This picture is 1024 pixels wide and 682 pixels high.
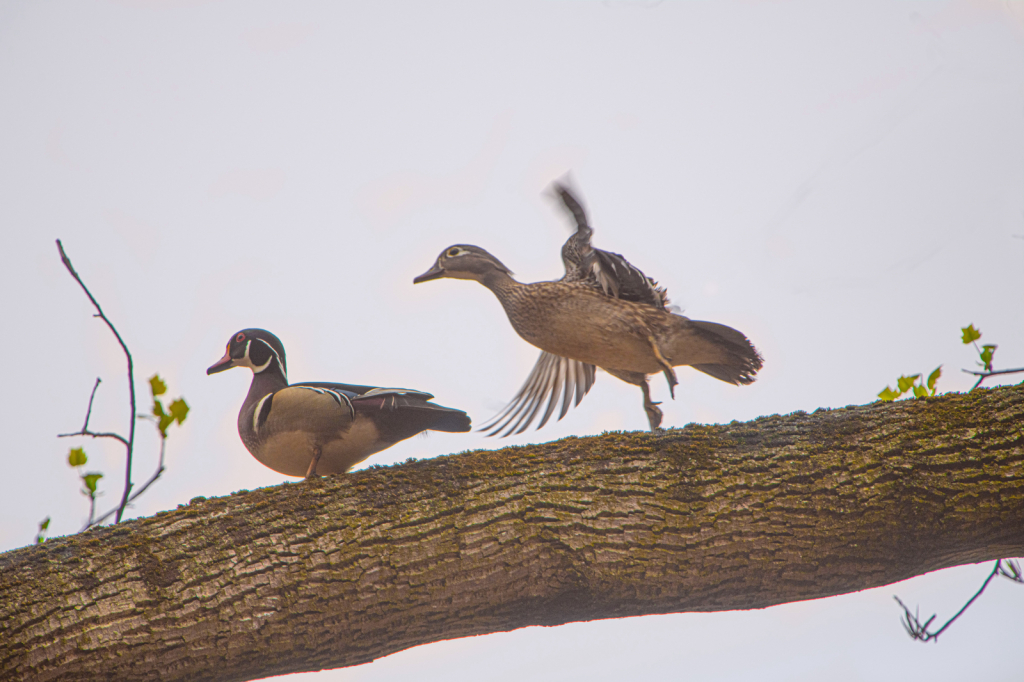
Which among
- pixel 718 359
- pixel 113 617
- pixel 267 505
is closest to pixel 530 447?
pixel 267 505

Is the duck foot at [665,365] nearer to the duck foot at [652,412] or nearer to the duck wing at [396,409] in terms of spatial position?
the duck foot at [652,412]

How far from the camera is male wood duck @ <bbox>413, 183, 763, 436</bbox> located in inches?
158

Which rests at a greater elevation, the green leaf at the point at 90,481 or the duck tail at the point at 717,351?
the duck tail at the point at 717,351

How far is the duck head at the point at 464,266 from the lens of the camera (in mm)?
4414

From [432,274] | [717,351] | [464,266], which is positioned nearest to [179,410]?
[432,274]

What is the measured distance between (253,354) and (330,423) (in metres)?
0.62

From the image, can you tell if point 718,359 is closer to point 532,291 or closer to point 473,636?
point 532,291

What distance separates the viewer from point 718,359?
431cm

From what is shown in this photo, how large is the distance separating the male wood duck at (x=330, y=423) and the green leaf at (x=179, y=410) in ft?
0.89

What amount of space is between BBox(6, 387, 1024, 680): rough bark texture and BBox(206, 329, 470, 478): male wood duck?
0.41m

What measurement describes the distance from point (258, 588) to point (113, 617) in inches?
15.3

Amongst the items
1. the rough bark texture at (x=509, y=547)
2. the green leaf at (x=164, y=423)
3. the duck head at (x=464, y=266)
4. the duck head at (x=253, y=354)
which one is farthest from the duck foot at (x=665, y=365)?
the green leaf at (x=164, y=423)

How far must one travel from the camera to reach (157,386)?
10.9 ft

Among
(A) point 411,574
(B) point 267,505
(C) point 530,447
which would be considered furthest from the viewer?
(C) point 530,447
